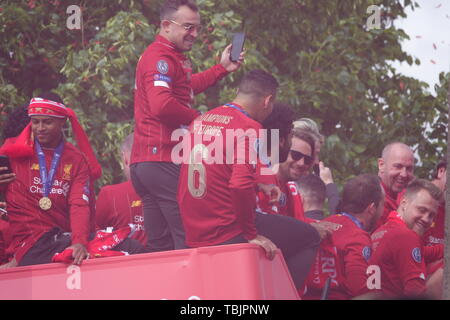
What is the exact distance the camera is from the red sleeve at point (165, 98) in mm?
5285

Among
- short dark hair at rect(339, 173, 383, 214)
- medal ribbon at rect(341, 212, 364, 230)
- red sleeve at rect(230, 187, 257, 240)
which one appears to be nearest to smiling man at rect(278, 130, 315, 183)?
short dark hair at rect(339, 173, 383, 214)

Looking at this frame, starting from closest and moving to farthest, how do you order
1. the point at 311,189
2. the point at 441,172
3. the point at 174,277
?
the point at 174,277 < the point at 311,189 < the point at 441,172

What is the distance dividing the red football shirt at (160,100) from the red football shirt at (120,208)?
98cm

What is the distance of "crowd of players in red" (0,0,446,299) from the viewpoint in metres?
4.96

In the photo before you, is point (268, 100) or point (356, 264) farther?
point (356, 264)

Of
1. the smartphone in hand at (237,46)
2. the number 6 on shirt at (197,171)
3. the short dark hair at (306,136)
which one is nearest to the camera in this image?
the number 6 on shirt at (197,171)

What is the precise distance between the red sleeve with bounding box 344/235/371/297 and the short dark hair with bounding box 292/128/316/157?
2.80ft

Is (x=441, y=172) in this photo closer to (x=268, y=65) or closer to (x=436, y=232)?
(x=436, y=232)

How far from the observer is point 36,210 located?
537cm

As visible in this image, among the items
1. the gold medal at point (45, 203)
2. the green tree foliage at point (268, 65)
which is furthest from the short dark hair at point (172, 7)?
the green tree foliage at point (268, 65)

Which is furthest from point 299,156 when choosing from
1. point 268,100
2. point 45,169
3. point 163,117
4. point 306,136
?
point 45,169

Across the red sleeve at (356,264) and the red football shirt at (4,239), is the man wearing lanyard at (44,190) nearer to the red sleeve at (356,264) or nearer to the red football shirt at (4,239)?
the red football shirt at (4,239)

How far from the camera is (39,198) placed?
539cm

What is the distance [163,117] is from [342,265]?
4.75 ft
